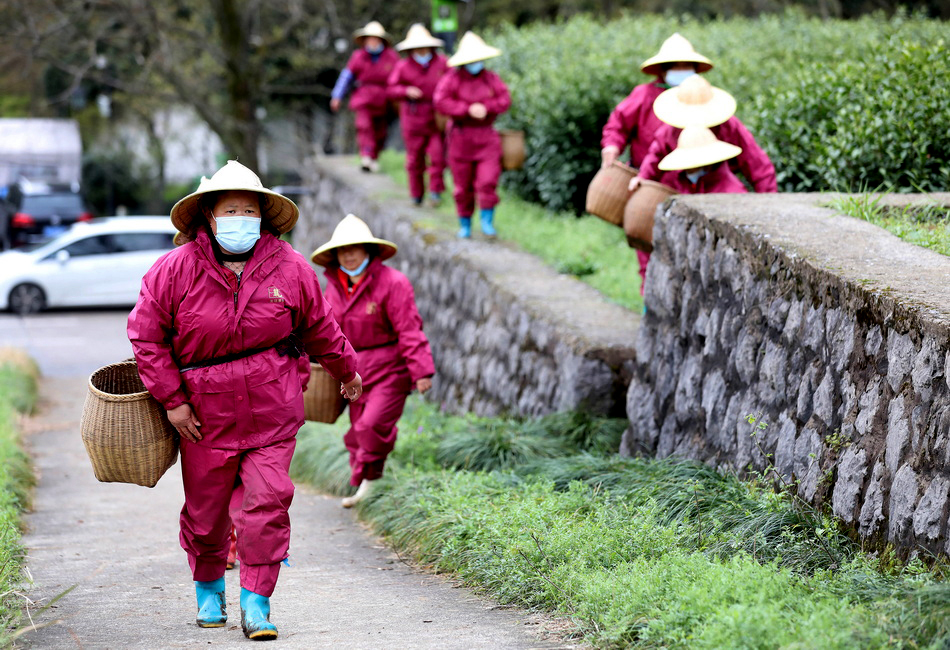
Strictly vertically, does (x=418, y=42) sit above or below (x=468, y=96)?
above

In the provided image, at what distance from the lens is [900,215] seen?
6496mm

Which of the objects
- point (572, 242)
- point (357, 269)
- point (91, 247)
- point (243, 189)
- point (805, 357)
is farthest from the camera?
point (91, 247)

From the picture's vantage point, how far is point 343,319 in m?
7.34

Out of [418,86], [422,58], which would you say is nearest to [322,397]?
[418,86]

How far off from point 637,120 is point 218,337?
445 cm

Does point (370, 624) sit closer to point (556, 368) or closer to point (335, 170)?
point (556, 368)

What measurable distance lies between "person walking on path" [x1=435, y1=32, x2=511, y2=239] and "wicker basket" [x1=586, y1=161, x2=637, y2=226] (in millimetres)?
2746

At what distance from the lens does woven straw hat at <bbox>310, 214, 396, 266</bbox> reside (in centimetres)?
710

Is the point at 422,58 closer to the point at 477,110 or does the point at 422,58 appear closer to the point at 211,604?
the point at 477,110

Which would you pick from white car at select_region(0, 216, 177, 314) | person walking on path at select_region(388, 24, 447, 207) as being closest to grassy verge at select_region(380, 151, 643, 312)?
person walking on path at select_region(388, 24, 447, 207)

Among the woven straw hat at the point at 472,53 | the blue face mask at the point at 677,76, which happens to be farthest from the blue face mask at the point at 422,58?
the blue face mask at the point at 677,76

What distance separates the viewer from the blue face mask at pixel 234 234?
15.7ft

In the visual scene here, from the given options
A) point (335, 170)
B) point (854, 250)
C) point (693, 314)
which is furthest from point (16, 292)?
point (854, 250)

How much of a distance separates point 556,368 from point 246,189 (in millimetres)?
3784
